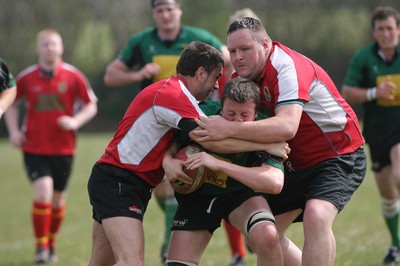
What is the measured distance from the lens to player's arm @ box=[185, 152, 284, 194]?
5.21 meters

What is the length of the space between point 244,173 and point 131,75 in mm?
3536

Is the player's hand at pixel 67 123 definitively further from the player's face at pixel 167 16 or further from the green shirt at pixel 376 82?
the green shirt at pixel 376 82

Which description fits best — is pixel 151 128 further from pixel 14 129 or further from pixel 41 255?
pixel 14 129

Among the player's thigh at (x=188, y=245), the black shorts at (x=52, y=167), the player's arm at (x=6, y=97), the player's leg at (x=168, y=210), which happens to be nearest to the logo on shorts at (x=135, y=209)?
the player's thigh at (x=188, y=245)

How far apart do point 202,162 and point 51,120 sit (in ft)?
17.6

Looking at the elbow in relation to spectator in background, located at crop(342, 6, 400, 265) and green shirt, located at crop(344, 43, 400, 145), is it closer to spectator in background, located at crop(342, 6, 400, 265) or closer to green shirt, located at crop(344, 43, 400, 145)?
spectator in background, located at crop(342, 6, 400, 265)

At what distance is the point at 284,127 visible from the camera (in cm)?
521

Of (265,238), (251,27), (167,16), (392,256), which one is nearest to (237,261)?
(392,256)

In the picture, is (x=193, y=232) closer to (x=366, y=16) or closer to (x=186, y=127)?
(x=186, y=127)

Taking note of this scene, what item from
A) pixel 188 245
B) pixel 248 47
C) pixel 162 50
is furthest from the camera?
pixel 162 50

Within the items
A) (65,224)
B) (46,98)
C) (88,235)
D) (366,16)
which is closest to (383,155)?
(46,98)

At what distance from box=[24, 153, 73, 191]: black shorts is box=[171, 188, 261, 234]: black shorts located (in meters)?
4.53

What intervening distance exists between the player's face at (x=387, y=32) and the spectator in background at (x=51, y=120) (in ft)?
12.3

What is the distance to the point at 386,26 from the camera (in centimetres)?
838
